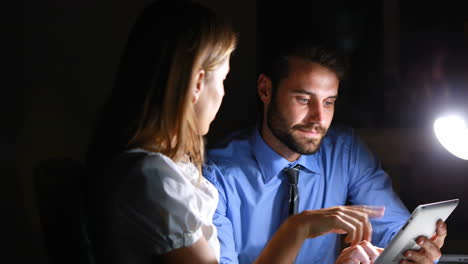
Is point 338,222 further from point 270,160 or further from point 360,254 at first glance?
point 270,160

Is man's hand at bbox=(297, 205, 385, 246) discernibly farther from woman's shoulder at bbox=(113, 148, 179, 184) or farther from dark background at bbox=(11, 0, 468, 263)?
dark background at bbox=(11, 0, 468, 263)

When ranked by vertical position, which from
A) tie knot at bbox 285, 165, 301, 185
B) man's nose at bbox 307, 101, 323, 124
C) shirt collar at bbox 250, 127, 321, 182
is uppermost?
man's nose at bbox 307, 101, 323, 124

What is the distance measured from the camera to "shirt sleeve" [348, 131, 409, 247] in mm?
1435

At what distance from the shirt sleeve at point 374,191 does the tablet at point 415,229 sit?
1.08ft

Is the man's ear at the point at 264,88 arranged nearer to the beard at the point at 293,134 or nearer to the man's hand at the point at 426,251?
the beard at the point at 293,134

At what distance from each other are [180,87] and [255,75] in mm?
837

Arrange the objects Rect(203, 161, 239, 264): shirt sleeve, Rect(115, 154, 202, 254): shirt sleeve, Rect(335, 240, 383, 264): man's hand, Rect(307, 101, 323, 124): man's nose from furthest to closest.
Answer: Rect(307, 101, 323, 124): man's nose < Rect(203, 161, 239, 264): shirt sleeve < Rect(335, 240, 383, 264): man's hand < Rect(115, 154, 202, 254): shirt sleeve

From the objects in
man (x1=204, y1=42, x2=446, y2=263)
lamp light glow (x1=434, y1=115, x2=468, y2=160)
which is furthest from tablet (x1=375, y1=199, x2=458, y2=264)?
man (x1=204, y1=42, x2=446, y2=263)

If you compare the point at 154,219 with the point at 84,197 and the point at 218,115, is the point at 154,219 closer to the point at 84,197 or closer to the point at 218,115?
the point at 84,197

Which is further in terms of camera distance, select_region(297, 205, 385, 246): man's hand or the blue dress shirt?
the blue dress shirt

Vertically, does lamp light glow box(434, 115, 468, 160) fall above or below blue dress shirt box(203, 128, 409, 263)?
above

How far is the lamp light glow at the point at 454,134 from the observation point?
46.2 inches

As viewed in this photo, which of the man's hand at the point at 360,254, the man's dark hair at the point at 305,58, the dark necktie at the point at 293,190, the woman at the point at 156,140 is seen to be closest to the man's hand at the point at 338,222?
the man's hand at the point at 360,254

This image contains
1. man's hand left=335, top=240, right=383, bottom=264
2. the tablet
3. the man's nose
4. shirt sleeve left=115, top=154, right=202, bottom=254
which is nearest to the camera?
shirt sleeve left=115, top=154, right=202, bottom=254
